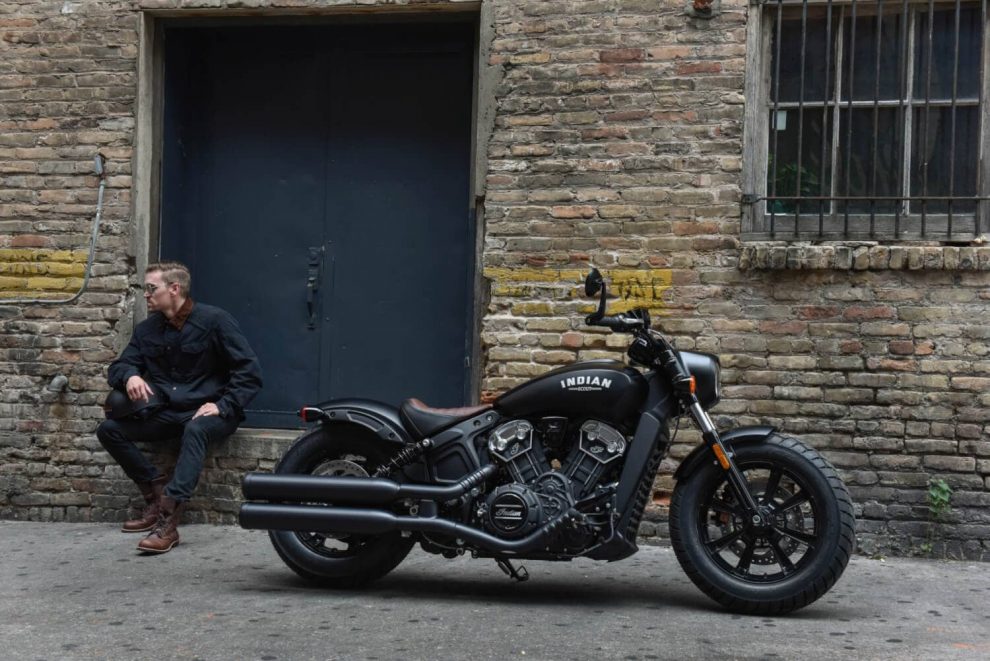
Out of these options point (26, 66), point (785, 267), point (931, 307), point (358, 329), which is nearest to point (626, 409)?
point (785, 267)

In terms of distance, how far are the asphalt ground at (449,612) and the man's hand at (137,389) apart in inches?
32.0

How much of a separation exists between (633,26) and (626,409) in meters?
2.52

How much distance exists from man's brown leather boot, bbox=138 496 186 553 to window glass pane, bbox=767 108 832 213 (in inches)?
143

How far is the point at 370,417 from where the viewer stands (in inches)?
209

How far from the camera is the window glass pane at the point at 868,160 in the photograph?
6.45m

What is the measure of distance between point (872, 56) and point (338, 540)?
386cm

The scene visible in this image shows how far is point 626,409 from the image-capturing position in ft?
16.7

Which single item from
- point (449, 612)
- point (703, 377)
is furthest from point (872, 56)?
point (449, 612)

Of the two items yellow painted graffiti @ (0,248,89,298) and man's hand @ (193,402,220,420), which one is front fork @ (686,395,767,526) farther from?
yellow painted graffiti @ (0,248,89,298)

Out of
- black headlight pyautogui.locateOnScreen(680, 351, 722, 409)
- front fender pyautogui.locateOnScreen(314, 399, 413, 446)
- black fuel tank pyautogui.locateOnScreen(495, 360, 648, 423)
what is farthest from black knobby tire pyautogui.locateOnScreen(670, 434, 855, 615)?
front fender pyautogui.locateOnScreen(314, 399, 413, 446)

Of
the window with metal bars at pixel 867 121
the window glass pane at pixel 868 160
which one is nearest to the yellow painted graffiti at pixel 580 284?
the window with metal bars at pixel 867 121

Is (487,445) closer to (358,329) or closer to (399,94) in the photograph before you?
(358,329)

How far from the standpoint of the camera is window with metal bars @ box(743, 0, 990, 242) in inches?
251

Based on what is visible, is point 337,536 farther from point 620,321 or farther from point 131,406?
point 131,406
